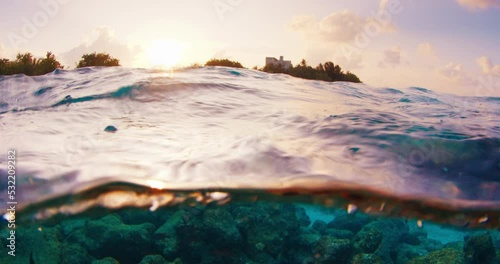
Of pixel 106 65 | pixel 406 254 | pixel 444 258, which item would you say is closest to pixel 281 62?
pixel 106 65

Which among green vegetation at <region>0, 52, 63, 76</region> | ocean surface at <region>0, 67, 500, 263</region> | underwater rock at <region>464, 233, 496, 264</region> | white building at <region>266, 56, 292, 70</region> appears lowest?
underwater rock at <region>464, 233, 496, 264</region>

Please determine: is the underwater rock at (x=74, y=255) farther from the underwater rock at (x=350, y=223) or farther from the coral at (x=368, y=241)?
the underwater rock at (x=350, y=223)

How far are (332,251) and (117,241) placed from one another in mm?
6540

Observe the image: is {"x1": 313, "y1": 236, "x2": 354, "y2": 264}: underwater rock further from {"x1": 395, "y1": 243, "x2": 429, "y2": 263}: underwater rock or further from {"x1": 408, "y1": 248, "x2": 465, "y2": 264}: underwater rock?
{"x1": 395, "y1": 243, "x2": 429, "y2": 263}: underwater rock

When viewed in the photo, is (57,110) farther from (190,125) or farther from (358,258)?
(358,258)

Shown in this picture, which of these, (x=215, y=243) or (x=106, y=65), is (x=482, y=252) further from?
(x=106, y=65)

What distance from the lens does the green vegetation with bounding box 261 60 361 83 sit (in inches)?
868

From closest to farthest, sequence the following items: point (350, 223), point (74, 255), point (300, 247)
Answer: point (74, 255) → point (300, 247) → point (350, 223)

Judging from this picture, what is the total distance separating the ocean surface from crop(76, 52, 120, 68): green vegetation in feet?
46.4

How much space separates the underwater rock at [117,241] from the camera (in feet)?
34.2

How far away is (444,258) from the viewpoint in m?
10.3

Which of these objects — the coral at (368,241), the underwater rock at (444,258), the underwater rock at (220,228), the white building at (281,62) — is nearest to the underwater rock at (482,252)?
the underwater rock at (444,258)

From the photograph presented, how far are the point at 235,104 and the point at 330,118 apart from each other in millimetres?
2582

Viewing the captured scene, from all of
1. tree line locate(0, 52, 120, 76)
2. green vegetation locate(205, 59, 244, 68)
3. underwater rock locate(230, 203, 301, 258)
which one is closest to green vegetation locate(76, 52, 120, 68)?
tree line locate(0, 52, 120, 76)
